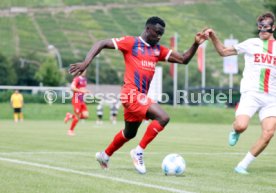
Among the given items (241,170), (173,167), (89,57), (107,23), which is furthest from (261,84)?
(107,23)

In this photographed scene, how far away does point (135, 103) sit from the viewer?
12078 millimetres

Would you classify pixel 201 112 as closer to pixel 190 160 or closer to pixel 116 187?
pixel 190 160

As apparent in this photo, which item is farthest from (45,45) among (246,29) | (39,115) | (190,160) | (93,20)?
(190,160)

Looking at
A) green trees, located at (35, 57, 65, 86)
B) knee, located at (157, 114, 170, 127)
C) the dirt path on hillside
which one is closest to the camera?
knee, located at (157, 114, 170, 127)

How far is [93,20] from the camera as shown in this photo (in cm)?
17700

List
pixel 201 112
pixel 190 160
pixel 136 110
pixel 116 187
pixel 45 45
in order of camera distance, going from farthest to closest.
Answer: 1. pixel 45 45
2. pixel 201 112
3. pixel 190 160
4. pixel 136 110
5. pixel 116 187

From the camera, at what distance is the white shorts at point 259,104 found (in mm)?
12477

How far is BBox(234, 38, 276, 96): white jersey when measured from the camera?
12.5m

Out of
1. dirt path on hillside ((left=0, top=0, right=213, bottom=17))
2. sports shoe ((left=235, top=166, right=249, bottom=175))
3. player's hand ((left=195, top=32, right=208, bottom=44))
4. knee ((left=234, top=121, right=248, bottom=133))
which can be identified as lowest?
dirt path on hillside ((left=0, top=0, right=213, bottom=17))

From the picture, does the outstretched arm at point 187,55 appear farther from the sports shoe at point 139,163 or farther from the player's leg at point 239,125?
the sports shoe at point 139,163

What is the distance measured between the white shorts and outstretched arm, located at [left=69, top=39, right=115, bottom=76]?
2.34m

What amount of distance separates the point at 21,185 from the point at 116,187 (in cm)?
120

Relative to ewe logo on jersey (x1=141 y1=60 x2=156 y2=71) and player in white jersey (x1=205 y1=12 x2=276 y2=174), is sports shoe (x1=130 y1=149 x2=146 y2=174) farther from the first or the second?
player in white jersey (x1=205 y1=12 x2=276 y2=174)

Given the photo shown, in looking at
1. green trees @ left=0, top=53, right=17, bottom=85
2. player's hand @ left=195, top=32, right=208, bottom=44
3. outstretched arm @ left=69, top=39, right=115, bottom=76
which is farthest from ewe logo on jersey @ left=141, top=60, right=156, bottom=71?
green trees @ left=0, top=53, right=17, bottom=85
